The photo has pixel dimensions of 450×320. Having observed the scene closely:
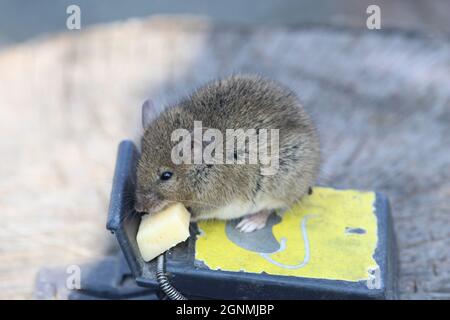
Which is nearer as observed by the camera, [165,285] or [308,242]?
[165,285]

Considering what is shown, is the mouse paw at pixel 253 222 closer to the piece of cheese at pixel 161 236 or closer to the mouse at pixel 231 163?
the mouse at pixel 231 163

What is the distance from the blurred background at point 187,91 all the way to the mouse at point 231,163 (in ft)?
1.99

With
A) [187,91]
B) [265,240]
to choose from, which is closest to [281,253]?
[265,240]

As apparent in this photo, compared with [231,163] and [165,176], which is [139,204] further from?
[231,163]

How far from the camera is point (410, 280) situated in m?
3.29

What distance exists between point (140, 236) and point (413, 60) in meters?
2.27

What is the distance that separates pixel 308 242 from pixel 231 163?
49cm

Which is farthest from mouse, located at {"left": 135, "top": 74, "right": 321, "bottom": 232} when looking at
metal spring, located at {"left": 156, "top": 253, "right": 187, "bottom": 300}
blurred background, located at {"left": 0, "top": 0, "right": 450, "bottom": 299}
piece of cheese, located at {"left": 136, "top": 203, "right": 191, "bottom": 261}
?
blurred background, located at {"left": 0, "top": 0, "right": 450, "bottom": 299}

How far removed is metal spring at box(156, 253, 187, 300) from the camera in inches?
116

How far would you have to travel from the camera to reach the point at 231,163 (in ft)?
10.6

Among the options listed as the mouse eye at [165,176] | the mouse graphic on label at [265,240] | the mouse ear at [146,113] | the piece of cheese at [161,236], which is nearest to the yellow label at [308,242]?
the mouse graphic on label at [265,240]

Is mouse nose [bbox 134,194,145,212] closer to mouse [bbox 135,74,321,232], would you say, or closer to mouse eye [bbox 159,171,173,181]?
mouse [bbox 135,74,321,232]
